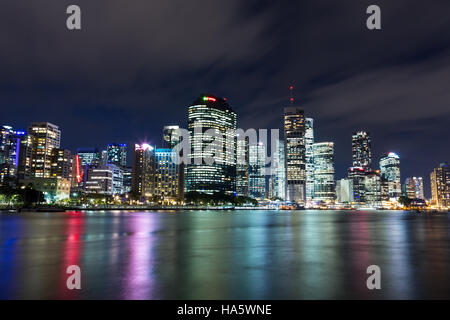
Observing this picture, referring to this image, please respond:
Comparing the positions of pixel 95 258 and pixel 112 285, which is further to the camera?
pixel 95 258

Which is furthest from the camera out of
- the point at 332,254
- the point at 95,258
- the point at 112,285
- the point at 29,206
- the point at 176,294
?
the point at 29,206

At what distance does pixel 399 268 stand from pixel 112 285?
17800mm

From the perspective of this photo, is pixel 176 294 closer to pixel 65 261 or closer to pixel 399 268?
pixel 65 261

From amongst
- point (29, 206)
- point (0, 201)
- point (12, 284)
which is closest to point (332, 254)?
point (12, 284)
